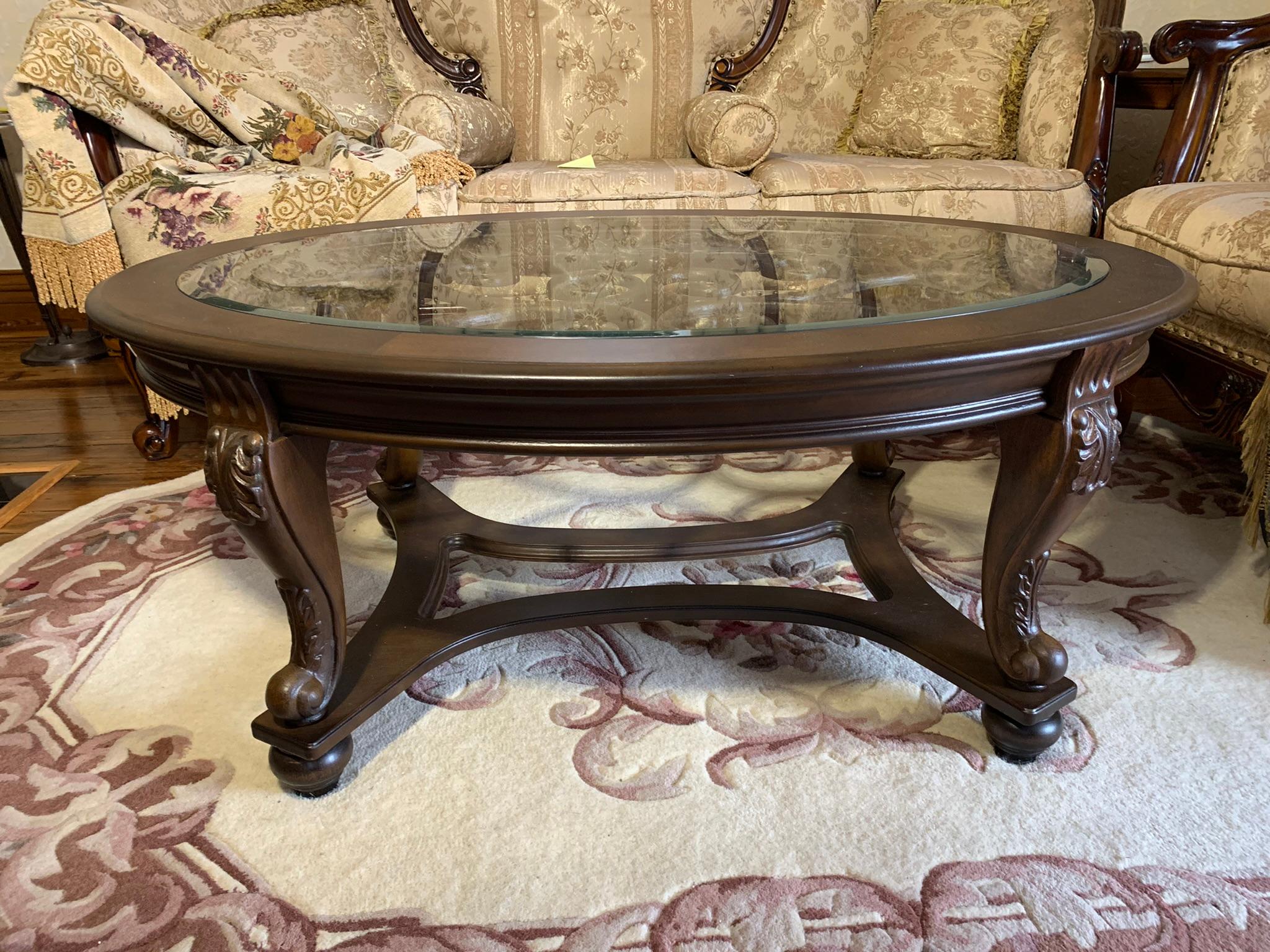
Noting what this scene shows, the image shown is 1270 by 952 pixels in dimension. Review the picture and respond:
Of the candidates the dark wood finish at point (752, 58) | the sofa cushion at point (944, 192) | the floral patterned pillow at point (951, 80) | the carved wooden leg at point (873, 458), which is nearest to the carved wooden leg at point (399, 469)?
the carved wooden leg at point (873, 458)

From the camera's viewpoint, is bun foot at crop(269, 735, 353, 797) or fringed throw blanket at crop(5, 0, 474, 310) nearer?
bun foot at crop(269, 735, 353, 797)

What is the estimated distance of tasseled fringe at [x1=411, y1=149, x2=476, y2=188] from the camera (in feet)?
6.59

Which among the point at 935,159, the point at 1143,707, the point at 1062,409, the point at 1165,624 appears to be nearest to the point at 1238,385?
the point at 1165,624

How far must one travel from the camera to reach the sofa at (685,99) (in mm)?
2074

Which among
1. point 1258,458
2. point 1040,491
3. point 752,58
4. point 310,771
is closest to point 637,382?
point 1040,491

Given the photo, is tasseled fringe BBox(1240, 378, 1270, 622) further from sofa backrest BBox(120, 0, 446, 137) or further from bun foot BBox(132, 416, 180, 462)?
sofa backrest BBox(120, 0, 446, 137)

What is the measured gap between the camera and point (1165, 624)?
1.19 m

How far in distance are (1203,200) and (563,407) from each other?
1413mm

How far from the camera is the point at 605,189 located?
2.09m

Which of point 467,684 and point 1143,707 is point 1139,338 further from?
point 467,684

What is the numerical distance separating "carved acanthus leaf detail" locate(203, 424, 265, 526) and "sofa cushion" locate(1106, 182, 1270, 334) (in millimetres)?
1281

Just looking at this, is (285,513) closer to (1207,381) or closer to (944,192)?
(1207,381)

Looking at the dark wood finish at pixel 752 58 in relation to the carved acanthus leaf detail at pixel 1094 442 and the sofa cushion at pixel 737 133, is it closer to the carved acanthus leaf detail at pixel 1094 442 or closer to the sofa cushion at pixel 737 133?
the sofa cushion at pixel 737 133

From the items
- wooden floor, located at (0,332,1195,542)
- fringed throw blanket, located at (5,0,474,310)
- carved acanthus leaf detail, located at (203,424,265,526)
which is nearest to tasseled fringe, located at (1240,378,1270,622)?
wooden floor, located at (0,332,1195,542)
